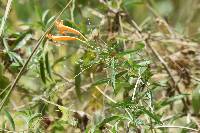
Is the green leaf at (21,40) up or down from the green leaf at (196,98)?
up

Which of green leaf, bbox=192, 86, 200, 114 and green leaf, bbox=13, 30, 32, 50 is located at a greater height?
green leaf, bbox=13, 30, 32, 50

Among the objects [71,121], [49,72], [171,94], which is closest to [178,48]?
[171,94]

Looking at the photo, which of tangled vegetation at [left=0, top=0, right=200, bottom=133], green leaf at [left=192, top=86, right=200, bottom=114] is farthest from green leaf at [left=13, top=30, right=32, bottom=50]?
green leaf at [left=192, top=86, right=200, bottom=114]

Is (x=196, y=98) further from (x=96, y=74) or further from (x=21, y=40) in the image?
(x=21, y=40)

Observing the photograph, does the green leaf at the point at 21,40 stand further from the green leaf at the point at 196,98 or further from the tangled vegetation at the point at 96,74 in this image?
the green leaf at the point at 196,98

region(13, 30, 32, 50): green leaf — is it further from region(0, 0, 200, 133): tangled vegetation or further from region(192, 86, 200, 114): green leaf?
region(192, 86, 200, 114): green leaf

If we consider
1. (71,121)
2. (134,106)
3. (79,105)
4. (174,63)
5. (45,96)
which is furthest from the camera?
(79,105)

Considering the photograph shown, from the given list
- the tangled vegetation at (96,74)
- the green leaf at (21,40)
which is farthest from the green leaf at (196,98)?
the green leaf at (21,40)

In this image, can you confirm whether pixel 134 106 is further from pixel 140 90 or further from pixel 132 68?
pixel 140 90
